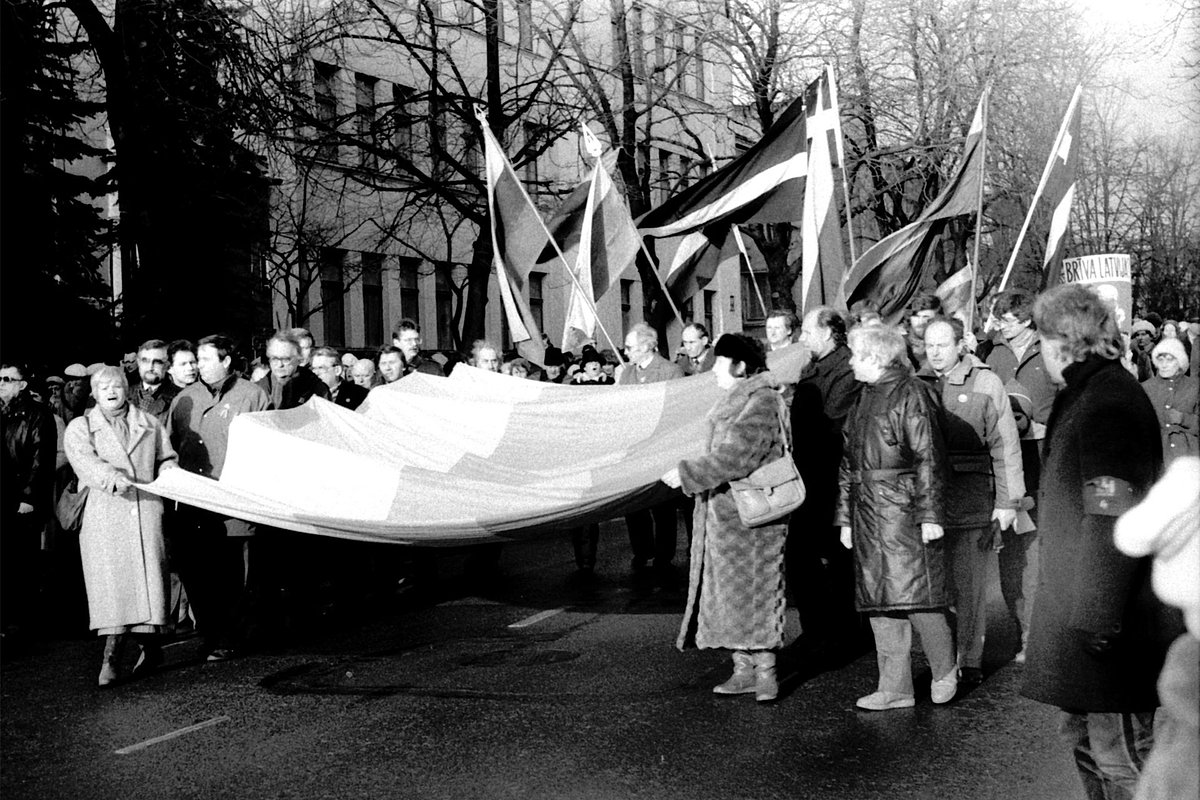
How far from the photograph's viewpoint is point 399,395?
9.62m

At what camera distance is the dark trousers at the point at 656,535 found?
37.8 feet

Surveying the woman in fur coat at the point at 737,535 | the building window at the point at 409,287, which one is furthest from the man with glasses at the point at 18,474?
the building window at the point at 409,287

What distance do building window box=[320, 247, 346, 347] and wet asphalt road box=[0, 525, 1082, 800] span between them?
21.9 meters

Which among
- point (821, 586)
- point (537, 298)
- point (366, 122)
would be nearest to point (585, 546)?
point (821, 586)

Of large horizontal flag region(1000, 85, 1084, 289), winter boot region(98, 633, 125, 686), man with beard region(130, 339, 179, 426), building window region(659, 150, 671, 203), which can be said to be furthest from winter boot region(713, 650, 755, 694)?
building window region(659, 150, 671, 203)

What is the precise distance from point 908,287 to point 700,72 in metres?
15.5

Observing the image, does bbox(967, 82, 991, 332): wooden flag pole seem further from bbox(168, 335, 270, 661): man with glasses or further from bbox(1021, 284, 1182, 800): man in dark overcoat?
bbox(1021, 284, 1182, 800): man in dark overcoat

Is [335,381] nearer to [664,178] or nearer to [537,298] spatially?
[664,178]

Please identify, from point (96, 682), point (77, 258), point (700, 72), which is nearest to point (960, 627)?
point (96, 682)

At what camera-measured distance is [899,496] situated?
6613 millimetres

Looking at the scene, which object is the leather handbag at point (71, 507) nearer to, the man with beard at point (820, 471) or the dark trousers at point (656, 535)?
the dark trousers at point (656, 535)

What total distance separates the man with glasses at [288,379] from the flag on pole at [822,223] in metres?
4.06

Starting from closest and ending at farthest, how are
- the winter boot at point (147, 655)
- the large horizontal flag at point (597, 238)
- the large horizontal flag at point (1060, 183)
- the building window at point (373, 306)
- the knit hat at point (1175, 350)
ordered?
the winter boot at point (147, 655) → the knit hat at point (1175, 350) → the large horizontal flag at point (597, 238) → the large horizontal flag at point (1060, 183) → the building window at point (373, 306)

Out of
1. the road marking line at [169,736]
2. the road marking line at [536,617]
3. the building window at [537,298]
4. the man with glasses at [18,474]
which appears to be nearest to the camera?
the road marking line at [169,736]
